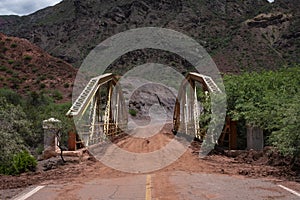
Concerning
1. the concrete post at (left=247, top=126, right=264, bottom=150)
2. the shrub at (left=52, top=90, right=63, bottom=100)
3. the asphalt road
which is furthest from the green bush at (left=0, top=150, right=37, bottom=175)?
the shrub at (left=52, top=90, right=63, bottom=100)

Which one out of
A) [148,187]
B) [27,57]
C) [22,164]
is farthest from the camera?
[27,57]

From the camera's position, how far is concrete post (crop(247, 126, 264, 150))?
17.8 meters

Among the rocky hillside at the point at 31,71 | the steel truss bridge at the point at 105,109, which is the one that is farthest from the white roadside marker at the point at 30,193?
the rocky hillside at the point at 31,71

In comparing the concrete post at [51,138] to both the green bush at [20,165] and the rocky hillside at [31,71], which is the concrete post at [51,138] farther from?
the rocky hillside at [31,71]

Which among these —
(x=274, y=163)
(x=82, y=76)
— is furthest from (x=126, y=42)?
(x=274, y=163)

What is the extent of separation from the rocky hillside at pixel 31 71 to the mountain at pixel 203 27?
19034 mm

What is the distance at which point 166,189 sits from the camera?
1059 cm

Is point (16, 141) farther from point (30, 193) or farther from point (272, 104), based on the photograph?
point (272, 104)

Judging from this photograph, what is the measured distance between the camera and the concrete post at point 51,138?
18875 mm

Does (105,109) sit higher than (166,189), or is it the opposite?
(105,109)

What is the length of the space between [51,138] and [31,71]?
1913 inches

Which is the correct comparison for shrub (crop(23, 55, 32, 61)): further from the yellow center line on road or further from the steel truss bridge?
the yellow center line on road

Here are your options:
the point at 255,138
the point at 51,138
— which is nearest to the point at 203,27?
the point at 255,138

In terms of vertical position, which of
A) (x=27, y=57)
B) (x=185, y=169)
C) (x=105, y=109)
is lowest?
(x=185, y=169)
